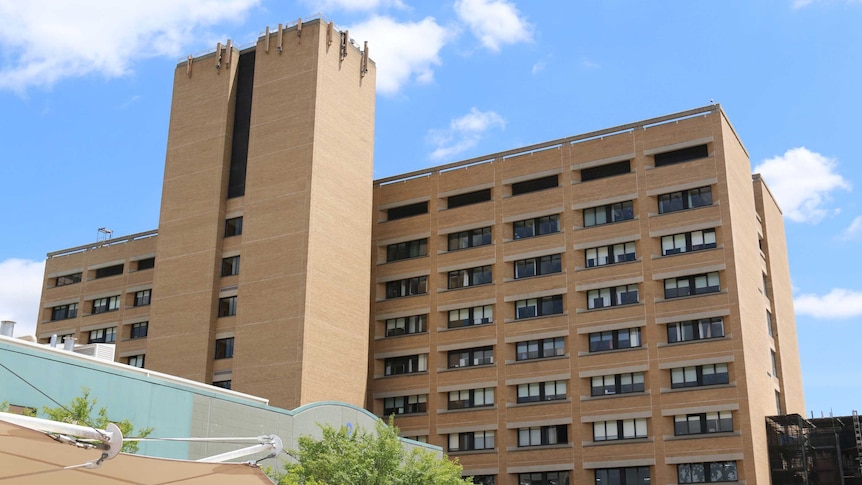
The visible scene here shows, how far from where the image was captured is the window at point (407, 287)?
73812 millimetres

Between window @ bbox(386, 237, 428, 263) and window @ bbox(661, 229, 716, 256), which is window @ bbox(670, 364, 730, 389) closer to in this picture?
window @ bbox(661, 229, 716, 256)

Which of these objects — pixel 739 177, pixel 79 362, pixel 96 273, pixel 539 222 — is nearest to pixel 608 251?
pixel 539 222

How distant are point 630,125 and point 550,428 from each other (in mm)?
23006

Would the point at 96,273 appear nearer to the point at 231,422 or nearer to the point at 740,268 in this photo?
the point at 231,422

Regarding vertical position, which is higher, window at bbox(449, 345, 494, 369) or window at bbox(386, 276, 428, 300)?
window at bbox(386, 276, 428, 300)

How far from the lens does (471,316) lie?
234 feet

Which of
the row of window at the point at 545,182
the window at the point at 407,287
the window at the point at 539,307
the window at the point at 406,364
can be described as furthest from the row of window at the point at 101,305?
the window at the point at 539,307

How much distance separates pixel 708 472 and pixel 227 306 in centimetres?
3488

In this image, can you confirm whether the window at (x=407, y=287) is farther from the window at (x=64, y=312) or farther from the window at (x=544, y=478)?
the window at (x=64, y=312)

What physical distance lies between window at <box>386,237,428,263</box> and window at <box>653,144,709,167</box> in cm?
1966

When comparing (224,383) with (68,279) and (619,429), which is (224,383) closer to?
(619,429)

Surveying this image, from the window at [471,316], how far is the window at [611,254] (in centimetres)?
859

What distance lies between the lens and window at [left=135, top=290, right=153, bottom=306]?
83.6 m

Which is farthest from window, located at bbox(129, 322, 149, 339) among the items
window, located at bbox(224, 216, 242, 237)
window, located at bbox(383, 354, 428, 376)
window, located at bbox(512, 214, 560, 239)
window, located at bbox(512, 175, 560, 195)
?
window, located at bbox(512, 175, 560, 195)
